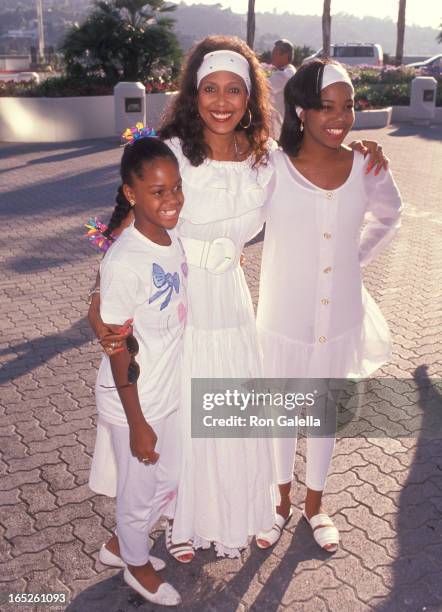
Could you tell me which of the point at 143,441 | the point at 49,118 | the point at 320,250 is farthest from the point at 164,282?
the point at 49,118

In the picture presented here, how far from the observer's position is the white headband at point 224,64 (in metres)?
3.03

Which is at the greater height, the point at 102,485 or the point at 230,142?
the point at 230,142

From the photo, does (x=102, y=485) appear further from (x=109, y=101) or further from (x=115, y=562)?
(x=109, y=101)

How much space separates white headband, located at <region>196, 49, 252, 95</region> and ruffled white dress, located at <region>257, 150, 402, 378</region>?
0.39 metres

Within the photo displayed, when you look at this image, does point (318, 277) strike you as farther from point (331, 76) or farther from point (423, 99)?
point (423, 99)

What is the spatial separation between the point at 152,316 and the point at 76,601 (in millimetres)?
1320

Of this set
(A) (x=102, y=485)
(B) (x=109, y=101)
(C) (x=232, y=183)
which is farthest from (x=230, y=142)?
(B) (x=109, y=101)

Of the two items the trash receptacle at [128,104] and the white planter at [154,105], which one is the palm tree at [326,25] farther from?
the trash receptacle at [128,104]

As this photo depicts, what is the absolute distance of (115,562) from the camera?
3.33 meters

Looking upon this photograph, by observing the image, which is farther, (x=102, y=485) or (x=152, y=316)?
(x=102, y=485)

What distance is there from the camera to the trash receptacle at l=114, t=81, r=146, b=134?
1658 centimetres

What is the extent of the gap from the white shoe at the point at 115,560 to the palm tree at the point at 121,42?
58.0ft

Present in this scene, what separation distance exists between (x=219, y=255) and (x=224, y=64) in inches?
31.0

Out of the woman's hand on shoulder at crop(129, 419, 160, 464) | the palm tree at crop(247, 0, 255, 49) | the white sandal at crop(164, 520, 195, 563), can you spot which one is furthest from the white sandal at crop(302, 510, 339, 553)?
the palm tree at crop(247, 0, 255, 49)
